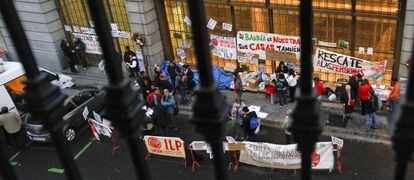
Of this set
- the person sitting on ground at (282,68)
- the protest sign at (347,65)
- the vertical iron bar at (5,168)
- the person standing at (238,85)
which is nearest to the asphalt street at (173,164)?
the person standing at (238,85)

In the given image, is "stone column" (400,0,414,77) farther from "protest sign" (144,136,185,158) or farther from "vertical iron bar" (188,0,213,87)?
"vertical iron bar" (188,0,213,87)

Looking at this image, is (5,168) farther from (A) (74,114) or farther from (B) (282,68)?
(B) (282,68)

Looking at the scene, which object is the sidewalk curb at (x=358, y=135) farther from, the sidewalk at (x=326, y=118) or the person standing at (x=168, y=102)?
the person standing at (x=168, y=102)

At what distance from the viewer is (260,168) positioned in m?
13.7

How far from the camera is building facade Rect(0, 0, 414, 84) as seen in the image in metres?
15.2

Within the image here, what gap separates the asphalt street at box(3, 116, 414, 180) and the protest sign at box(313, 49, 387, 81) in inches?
113

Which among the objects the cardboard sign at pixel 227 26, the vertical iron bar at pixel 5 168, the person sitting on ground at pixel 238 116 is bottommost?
the person sitting on ground at pixel 238 116

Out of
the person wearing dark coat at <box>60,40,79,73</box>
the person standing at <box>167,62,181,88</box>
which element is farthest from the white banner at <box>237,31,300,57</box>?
the person wearing dark coat at <box>60,40,79,73</box>

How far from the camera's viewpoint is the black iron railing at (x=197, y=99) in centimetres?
238

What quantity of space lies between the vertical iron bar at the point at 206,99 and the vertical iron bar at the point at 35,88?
A: 815mm

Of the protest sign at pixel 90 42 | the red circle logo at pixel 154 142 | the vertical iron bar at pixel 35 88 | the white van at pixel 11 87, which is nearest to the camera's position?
the vertical iron bar at pixel 35 88

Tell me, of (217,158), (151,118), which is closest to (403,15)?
(151,118)

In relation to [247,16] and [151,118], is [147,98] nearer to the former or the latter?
[151,118]

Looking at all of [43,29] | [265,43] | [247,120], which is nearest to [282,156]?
[247,120]
